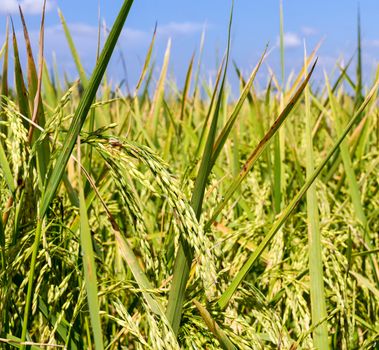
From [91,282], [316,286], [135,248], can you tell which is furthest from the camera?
[135,248]

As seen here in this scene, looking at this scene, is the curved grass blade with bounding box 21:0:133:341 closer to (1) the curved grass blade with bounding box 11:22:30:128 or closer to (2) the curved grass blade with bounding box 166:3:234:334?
(2) the curved grass blade with bounding box 166:3:234:334

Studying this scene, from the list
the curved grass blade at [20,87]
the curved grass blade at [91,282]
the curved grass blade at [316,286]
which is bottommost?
the curved grass blade at [316,286]

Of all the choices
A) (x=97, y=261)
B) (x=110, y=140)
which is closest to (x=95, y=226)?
(x=97, y=261)

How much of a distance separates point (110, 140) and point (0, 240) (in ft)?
0.64

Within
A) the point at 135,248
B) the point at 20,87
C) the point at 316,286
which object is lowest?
the point at 135,248

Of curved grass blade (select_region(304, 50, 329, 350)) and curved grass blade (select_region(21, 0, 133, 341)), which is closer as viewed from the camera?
curved grass blade (select_region(21, 0, 133, 341))

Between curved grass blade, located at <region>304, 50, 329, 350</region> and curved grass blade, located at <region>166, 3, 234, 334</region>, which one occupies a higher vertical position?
curved grass blade, located at <region>166, 3, 234, 334</region>

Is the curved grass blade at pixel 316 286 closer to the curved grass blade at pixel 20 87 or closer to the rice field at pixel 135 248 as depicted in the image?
the rice field at pixel 135 248

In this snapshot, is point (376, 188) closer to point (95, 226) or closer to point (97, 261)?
point (95, 226)

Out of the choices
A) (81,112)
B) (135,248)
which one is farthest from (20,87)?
(135,248)

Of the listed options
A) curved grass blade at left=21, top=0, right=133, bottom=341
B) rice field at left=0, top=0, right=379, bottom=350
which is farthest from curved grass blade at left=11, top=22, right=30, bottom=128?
curved grass blade at left=21, top=0, right=133, bottom=341

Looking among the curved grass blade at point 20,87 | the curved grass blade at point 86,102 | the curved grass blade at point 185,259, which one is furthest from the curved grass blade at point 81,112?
the curved grass blade at point 20,87

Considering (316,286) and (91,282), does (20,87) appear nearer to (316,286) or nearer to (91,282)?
(91,282)

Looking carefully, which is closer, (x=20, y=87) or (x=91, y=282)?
(x=91, y=282)
